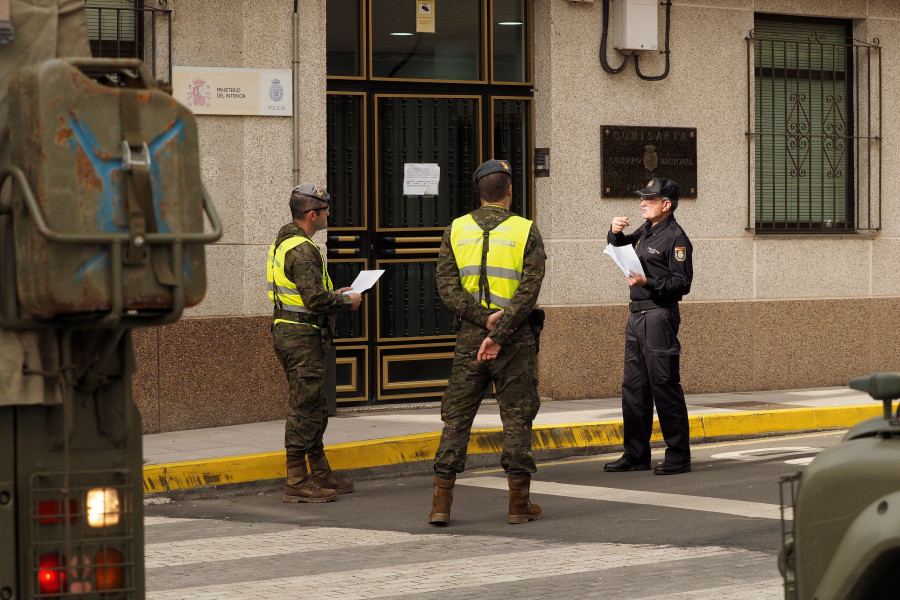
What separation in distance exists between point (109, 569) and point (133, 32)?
856 cm

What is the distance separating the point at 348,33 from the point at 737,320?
472cm

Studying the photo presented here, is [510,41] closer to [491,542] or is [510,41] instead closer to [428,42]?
[428,42]

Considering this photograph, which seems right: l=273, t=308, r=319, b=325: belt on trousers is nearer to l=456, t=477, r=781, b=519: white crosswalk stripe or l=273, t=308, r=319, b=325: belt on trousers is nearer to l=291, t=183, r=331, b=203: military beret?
l=291, t=183, r=331, b=203: military beret

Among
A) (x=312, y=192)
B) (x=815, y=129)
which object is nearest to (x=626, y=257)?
(x=312, y=192)

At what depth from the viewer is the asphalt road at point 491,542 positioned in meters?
6.63

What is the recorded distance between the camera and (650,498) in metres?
9.02

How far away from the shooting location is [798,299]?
14.7m

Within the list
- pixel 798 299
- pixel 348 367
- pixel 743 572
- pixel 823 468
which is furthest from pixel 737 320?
pixel 823 468

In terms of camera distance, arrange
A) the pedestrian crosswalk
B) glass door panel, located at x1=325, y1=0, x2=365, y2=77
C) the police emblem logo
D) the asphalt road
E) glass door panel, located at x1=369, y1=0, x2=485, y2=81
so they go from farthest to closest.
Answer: glass door panel, located at x1=369, y1=0, x2=485, y2=81
glass door panel, located at x1=325, y1=0, x2=365, y2=77
the police emblem logo
the asphalt road
the pedestrian crosswalk

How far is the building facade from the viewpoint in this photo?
38.9ft

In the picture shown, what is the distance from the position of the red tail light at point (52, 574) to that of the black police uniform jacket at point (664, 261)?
6.71 m

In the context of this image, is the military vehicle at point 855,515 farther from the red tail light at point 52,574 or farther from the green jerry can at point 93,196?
the red tail light at point 52,574

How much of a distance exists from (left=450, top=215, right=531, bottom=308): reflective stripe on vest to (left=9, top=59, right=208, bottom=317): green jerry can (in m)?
4.56

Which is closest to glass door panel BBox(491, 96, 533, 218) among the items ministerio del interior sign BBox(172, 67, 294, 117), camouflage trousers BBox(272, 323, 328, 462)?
ministerio del interior sign BBox(172, 67, 294, 117)
